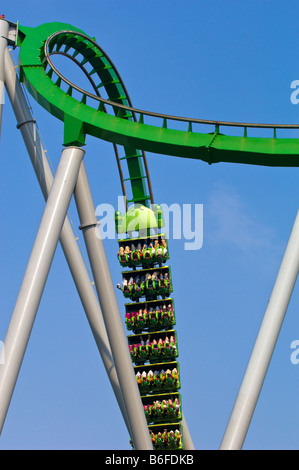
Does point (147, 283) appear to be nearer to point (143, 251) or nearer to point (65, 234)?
point (143, 251)

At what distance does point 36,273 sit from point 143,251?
623cm

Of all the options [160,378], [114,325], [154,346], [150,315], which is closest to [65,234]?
[150,315]

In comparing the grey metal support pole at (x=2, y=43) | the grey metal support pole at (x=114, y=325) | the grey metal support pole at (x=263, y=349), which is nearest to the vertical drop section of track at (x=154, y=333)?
the grey metal support pole at (x=114, y=325)

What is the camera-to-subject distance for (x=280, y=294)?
789 inches

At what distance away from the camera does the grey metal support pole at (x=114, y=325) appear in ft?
65.8

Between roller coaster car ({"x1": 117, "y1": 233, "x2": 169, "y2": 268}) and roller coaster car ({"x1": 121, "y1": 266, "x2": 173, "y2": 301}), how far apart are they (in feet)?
0.83

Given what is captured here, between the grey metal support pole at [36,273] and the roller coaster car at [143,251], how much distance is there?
15.8ft

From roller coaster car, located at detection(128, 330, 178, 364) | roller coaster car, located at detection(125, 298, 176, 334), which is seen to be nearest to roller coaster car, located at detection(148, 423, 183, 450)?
roller coaster car, located at detection(128, 330, 178, 364)

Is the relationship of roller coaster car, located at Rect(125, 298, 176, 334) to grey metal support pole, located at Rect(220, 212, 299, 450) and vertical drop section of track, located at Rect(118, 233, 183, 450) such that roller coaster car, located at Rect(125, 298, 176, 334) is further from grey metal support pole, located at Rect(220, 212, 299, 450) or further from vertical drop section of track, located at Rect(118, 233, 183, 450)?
grey metal support pole, located at Rect(220, 212, 299, 450)

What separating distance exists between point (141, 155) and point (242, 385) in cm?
935

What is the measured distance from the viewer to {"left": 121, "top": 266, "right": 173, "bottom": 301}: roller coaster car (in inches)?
948
